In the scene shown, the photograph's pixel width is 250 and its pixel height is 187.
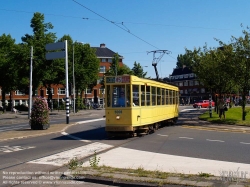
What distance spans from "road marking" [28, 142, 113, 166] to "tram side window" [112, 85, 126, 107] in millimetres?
2666

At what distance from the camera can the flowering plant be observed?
20.1 m

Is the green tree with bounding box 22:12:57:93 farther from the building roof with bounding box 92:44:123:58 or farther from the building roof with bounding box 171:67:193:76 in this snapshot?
the building roof with bounding box 171:67:193:76

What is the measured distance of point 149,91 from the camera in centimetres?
1733

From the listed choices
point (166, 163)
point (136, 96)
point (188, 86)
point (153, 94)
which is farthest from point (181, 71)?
point (166, 163)

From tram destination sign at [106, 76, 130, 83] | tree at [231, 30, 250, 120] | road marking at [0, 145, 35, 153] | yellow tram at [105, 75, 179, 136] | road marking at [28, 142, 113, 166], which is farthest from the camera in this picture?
tree at [231, 30, 250, 120]

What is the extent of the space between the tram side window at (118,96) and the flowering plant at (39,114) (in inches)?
225

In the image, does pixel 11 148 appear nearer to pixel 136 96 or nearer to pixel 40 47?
pixel 136 96

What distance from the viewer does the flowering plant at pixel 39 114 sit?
20.1 m

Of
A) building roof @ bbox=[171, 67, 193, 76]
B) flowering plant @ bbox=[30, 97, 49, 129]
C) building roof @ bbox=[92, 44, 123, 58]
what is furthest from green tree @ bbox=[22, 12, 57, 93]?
building roof @ bbox=[171, 67, 193, 76]

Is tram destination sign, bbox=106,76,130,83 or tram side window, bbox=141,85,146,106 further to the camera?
tram side window, bbox=141,85,146,106

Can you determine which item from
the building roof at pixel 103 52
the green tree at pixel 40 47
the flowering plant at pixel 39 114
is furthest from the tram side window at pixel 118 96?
the building roof at pixel 103 52

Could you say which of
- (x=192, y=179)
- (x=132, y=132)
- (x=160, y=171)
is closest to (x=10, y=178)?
(x=160, y=171)

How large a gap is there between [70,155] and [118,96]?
5448 millimetres

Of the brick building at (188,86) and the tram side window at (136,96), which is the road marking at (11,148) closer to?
the tram side window at (136,96)
